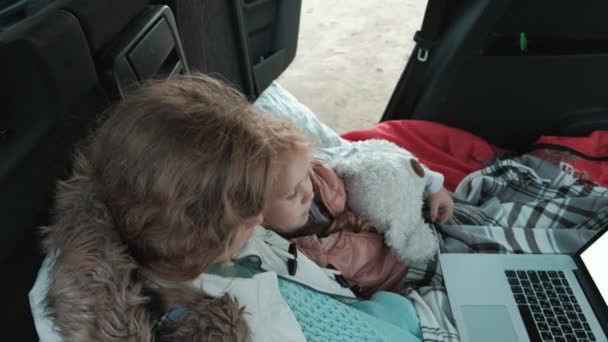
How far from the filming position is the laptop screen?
820 mm

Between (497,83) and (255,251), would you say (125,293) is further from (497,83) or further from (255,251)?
(497,83)

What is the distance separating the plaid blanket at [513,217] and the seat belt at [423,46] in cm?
30

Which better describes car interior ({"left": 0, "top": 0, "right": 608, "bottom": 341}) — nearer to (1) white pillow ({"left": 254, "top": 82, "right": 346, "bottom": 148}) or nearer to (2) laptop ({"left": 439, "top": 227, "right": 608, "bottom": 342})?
(1) white pillow ({"left": 254, "top": 82, "right": 346, "bottom": 148})

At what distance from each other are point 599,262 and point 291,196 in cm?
61

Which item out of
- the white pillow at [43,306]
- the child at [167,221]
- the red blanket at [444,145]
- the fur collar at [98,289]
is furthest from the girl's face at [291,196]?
the red blanket at [444,145]

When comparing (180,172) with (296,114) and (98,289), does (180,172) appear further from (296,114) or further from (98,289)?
(296,114)

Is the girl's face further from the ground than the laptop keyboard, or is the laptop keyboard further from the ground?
the girl's face

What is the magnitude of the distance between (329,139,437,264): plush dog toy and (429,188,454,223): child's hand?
38 millimetres

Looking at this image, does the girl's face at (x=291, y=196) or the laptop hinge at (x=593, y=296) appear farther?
the laptop hinge at (x=593, y=296)

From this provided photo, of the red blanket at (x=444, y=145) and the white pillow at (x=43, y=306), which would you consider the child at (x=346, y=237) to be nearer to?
the red blanket at (x=444, y=145)

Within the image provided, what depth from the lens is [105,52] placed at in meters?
0.62

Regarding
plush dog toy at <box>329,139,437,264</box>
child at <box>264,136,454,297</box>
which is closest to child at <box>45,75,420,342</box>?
child at <box>264,136,454,297</box>

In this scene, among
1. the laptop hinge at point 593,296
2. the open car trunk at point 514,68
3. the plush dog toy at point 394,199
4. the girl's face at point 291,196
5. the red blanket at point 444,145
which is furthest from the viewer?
the red blanket at point 444,145

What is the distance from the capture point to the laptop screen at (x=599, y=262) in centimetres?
82
